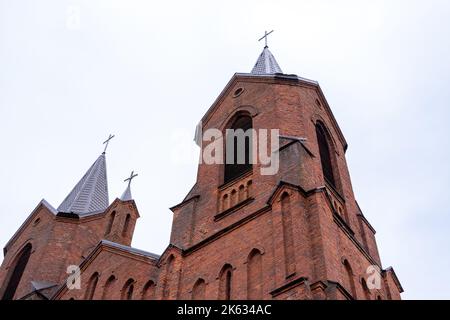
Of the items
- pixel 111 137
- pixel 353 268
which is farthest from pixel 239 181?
pixel 111 137

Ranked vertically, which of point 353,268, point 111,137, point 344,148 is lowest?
point 353,268

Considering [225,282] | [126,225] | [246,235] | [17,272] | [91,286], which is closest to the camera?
[225,282]

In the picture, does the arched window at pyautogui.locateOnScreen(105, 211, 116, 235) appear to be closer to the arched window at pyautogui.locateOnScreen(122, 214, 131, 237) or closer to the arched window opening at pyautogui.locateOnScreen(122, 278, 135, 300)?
the arched window at pyautogui.locateOnScreen(122, 214, 131, 237)

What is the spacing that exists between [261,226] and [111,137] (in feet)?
61.6

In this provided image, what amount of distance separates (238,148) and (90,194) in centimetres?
981

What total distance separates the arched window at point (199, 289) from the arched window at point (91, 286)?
170 inches

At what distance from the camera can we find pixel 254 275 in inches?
570

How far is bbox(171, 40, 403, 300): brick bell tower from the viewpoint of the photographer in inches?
543

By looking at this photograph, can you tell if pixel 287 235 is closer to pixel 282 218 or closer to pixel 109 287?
pixel 282 218

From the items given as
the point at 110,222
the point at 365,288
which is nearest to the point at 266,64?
the point at 110,222

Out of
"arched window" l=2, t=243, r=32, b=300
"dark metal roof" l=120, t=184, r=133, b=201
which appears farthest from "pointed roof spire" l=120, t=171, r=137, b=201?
"arched window" l=2, t=243, r=32, b=300

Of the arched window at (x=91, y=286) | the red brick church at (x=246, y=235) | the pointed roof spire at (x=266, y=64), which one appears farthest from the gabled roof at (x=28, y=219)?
the pointed roof spire at (x=266, y=64)
